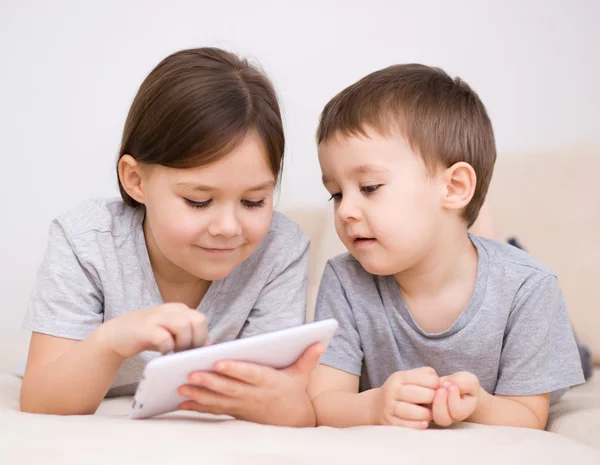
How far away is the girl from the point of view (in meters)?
1.14

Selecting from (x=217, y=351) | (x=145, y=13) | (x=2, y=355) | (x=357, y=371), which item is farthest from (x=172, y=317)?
(x=145, y=13)

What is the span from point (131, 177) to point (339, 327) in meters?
0.46

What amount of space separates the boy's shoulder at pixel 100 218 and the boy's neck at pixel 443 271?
1.67ft

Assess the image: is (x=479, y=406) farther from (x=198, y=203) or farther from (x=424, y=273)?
(x=198, y=203)

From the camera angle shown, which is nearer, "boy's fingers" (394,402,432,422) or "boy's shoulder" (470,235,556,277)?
"boy's fingers" (394,402,432,422)

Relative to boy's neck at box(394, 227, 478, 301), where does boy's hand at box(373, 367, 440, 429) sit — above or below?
below

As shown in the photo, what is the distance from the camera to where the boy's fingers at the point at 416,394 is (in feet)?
3.77

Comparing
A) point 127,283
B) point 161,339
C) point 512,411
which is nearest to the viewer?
point 161,339

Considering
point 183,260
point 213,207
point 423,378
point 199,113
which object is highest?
point 199,113

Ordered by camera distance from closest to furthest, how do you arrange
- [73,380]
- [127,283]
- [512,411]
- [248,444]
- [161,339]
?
[248,444] → [161,339] → [73,380] → [512,411] → [127,283]

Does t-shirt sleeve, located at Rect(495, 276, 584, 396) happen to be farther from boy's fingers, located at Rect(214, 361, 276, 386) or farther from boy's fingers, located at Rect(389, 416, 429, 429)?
boy's fingers, located at Rect(214, 361, 276, 386)

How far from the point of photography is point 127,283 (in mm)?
1394

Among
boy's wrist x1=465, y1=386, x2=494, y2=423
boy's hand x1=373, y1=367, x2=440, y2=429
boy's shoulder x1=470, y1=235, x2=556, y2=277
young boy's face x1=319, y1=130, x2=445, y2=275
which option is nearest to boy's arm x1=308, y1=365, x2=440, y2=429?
boy's hand x1=373, y1=367, x2=440, y2=429

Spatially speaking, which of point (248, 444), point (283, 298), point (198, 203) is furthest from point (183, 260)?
point (248, 444)
